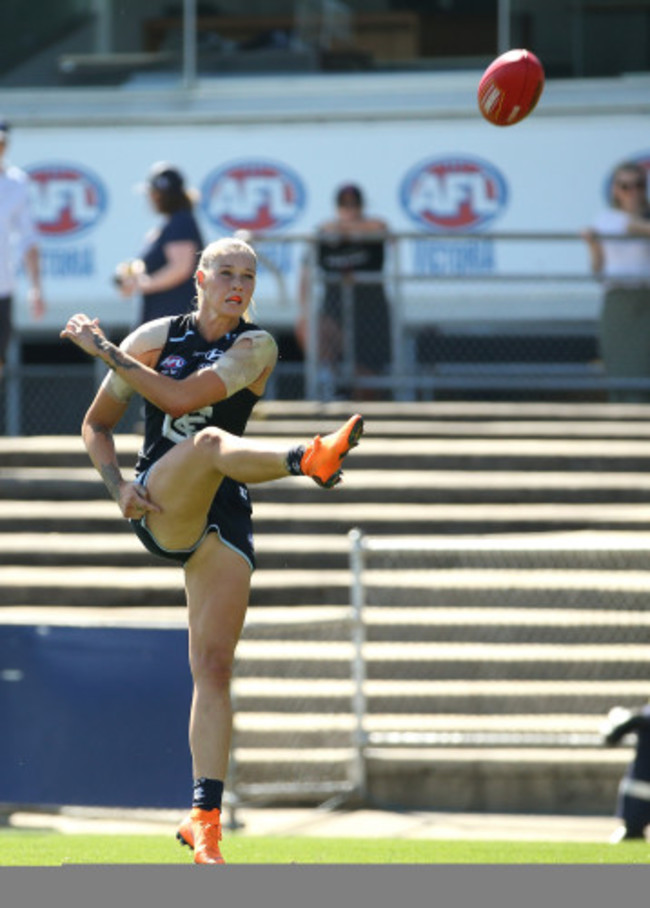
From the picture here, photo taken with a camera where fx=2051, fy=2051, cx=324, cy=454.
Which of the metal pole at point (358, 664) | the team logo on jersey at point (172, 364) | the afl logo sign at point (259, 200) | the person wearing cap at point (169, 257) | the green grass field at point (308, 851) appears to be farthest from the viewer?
the afl logo sign at point (259, 200)

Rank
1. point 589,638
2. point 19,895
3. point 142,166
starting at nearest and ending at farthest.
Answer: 1. point 19,895
2. point 589,638
3. point 142,166

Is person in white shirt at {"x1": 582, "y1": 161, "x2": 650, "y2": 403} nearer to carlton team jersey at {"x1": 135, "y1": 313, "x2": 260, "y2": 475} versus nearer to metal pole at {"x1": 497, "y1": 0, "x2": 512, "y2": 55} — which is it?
metal pole at {"x1": 497, "y1": 0, "x2": 512, "y2": 55}

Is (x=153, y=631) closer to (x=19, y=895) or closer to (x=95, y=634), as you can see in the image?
(x=95, y=634)

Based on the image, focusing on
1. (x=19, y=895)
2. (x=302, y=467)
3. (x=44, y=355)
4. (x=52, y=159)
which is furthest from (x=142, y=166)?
(x=19, y=895)

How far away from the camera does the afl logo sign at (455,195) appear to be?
17.7 meters

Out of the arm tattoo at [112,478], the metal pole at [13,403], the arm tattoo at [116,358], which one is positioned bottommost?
the metal pole at [13,403]

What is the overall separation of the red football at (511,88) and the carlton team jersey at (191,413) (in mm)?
1744

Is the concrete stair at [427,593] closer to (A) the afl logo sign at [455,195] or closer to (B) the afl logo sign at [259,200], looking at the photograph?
(A) the afl logo sign at [455,195]

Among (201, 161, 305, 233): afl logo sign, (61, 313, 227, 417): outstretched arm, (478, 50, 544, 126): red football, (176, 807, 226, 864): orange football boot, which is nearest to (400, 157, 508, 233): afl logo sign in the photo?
(201, 161, 305, 233): afl logo sign

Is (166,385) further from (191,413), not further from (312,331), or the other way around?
(312,331)

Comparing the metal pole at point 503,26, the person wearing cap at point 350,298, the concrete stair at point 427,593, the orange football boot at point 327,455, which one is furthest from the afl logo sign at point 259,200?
the orange football boot at point 327,455

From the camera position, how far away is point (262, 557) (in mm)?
13414

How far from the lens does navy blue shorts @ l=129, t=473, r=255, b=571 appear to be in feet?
24.2

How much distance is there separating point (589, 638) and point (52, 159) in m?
8.37
